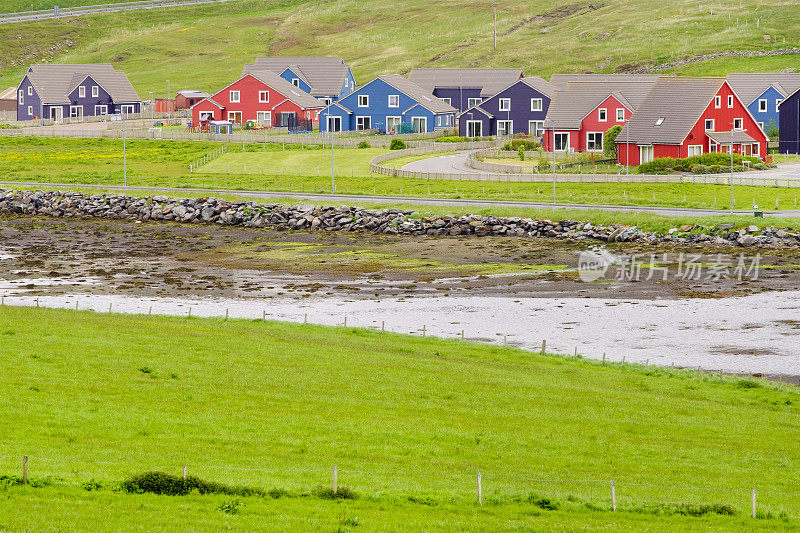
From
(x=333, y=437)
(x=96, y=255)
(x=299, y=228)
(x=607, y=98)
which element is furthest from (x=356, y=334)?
(x=607, y=98)

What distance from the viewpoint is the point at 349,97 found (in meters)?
144

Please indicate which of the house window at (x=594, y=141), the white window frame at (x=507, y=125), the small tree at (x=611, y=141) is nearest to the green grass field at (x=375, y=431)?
the small tree at (x=611, y=141)

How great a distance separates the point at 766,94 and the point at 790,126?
678cm

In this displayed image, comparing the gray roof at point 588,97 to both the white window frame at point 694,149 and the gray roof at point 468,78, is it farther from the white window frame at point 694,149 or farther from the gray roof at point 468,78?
the gray roof at point 468,78

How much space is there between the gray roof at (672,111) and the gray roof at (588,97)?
6.84m

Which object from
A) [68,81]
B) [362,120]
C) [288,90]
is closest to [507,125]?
[362,120]

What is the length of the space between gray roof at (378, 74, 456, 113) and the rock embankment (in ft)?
185

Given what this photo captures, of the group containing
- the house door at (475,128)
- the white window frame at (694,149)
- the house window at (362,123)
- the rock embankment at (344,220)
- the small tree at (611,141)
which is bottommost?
the rock embankment at (344,220)

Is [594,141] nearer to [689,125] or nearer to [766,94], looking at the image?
[689,125]

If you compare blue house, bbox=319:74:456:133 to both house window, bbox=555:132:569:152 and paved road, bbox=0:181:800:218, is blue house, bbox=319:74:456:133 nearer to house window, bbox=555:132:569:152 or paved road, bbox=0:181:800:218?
house window, bbox=555:132:569:152

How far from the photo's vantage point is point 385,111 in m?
143

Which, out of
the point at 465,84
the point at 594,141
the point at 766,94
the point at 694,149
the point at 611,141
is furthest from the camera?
the point at 465,84

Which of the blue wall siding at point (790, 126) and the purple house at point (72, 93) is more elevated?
the purple house at point (72, 93)

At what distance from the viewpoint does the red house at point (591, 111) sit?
386ft
